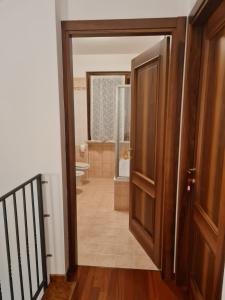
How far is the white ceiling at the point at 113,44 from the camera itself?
3.22 metres

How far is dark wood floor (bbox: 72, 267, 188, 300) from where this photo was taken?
1775 millimetres

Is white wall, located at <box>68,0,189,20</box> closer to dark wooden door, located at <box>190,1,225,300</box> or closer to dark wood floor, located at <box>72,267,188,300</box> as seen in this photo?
dark wooden door, located at <box>190,1,225,300</box>

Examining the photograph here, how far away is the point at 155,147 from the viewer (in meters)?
2.04

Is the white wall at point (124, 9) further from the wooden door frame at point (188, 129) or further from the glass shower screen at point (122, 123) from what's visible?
the glass shower screen at point (122, 123)

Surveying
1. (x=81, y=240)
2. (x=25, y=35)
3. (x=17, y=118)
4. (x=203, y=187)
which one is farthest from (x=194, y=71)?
(x=81, y=240)

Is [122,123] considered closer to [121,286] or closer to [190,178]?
[190,178]

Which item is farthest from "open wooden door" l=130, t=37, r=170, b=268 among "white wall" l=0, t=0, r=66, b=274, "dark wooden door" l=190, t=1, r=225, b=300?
"white wall" l=0, t=0, r=66, b=274

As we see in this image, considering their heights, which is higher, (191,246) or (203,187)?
(203,187)

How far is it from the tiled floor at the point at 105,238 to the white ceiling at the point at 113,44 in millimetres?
2448

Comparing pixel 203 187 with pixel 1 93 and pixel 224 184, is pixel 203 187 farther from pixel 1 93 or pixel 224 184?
pixel 1 93

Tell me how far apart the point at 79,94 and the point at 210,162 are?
3689 mm

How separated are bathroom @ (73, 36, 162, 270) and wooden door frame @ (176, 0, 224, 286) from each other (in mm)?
437

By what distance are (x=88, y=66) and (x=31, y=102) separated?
3.07 m

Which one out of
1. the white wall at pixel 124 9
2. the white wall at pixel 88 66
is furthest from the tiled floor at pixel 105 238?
the white wall at pixel 124 9
